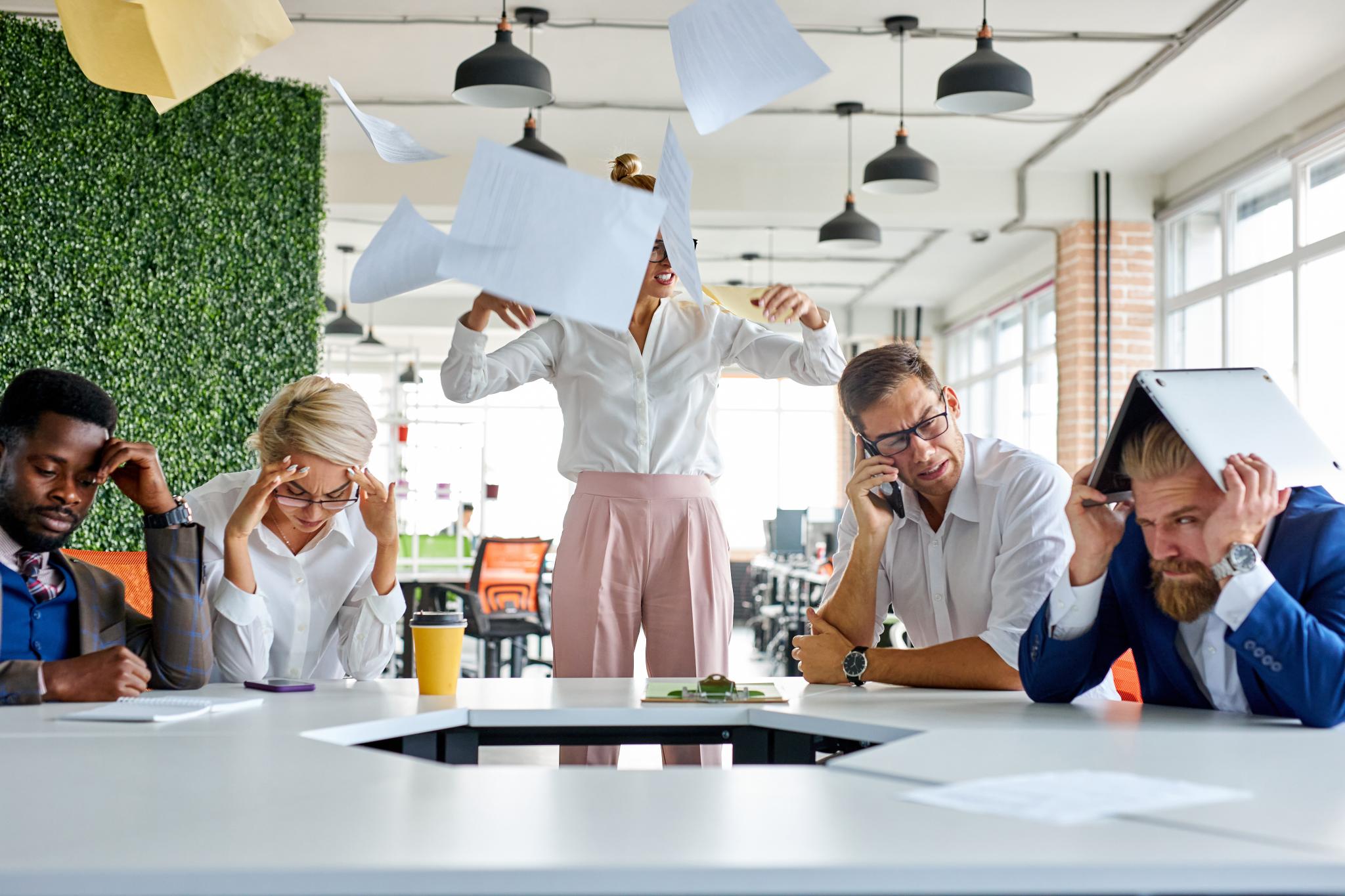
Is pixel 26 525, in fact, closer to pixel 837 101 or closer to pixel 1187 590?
pixel 1187 590

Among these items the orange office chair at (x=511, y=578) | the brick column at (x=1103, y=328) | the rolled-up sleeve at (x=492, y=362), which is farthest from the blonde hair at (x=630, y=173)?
the brick column at (x=1103, y=328)

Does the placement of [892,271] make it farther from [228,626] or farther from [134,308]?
A: [228,626]

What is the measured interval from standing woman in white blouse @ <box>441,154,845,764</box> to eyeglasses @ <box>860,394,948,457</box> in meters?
0.39

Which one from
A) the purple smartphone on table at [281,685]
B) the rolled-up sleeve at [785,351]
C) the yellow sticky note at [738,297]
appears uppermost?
the yellow sticky note at [738,297]

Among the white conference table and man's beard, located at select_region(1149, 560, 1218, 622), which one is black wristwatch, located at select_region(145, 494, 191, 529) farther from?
man's beard, located at select_region(1149, 560, 1218, 622)

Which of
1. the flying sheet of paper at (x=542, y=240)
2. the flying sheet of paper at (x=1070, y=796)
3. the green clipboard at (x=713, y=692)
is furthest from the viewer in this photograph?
the green clipboard at (x=713, y=692)

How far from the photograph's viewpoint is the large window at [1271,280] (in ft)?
21.6

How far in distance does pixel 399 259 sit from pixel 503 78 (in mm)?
3280

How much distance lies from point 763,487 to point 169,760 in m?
15.0

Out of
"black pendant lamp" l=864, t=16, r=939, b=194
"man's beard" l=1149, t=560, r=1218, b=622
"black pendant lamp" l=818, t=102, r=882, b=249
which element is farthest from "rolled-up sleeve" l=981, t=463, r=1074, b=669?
"black pendant lamp" l=818, t=102, r=882, b=249

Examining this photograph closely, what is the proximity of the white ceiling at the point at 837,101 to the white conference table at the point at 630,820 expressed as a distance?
3.43 meters

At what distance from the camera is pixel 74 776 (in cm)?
115

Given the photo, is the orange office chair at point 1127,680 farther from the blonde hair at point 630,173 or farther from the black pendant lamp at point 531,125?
the black pendant lamp at point 531,125

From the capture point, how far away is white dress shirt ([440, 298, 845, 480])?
8.66 feet
